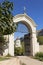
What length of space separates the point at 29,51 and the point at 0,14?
12890mm

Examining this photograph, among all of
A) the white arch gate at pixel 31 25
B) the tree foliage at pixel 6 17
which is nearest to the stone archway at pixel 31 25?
→ the white arch gate at pixel 31 25

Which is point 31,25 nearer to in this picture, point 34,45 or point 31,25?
point 31,25

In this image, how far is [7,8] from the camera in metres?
28.7

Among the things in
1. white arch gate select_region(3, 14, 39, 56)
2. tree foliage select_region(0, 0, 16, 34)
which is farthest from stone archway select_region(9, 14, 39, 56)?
tree foliage select_region(0, 0, 16, 34)

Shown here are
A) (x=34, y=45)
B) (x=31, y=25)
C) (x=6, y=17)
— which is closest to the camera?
(x=6, y=17)

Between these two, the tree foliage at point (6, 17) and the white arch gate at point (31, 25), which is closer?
the tree foliage at point (6, 17)

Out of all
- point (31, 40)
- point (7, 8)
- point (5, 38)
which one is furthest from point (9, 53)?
point (7, 8)

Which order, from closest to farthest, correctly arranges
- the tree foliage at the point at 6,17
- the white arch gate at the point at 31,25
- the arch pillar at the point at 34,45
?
the tree foliage at the point at 6,17
the white arch gate at the point at 31,25
the arch pillar at the point at 34,45

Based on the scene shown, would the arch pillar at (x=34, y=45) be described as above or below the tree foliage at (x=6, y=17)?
below

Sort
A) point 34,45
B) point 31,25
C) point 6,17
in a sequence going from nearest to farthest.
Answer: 1. point 6,17
2. point 34,45
3. point 31,25

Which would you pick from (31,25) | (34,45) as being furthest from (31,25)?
(34,45)

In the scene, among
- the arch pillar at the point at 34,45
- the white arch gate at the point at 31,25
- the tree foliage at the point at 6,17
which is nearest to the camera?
the tree foliage at the point at 6,17

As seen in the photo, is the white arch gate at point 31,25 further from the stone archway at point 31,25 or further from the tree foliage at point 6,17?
the tree foliage at point 6,17

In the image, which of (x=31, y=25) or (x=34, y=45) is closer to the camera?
(x=34, y=45)
